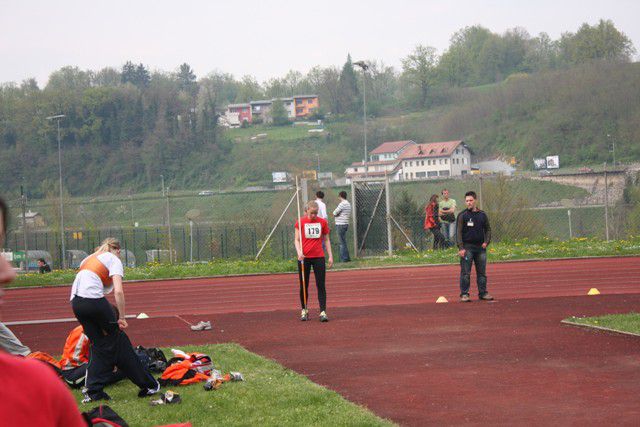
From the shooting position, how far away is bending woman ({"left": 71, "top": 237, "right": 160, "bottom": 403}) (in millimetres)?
9398

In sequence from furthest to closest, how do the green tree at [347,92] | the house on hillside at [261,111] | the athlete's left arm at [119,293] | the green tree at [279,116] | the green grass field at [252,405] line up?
the house on hillside at [261,111], the green tree at [279,116], the green tree at [347,92], the athlete's left arm at [119,293], the green grass field at [252,405]

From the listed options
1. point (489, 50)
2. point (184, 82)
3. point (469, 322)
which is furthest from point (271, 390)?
point (184, 82)

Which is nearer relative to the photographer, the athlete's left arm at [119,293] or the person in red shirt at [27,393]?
the person in red shirt at [27,393]

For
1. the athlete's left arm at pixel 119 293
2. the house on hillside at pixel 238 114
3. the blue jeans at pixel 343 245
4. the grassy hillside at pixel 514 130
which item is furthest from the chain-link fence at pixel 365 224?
the house on hillside at pixel 238 114

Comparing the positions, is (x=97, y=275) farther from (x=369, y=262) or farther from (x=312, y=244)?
(x=369, y=262)

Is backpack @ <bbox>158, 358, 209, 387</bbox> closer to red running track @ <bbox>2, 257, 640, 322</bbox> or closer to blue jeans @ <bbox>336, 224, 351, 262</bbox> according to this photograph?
red running track @ <bbox>2, 257, 640, 322</bbox>

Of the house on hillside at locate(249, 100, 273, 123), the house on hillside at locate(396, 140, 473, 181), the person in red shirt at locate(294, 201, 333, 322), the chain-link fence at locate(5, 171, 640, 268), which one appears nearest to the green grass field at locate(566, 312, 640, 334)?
the person in red shirt at locate(294, 201, 333, 322)

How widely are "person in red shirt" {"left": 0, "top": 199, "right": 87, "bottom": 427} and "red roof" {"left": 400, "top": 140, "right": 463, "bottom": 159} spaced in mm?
101473

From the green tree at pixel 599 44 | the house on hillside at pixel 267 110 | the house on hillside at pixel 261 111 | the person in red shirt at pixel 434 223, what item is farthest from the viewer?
the house on hillside at pixel 261 111

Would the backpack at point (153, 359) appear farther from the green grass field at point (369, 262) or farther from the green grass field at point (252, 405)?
the green grass field at point (369, 262)

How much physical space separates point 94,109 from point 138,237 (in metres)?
67.7

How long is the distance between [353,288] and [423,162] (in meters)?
86.6

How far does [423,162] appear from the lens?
10725 cm

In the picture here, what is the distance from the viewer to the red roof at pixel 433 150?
104m
